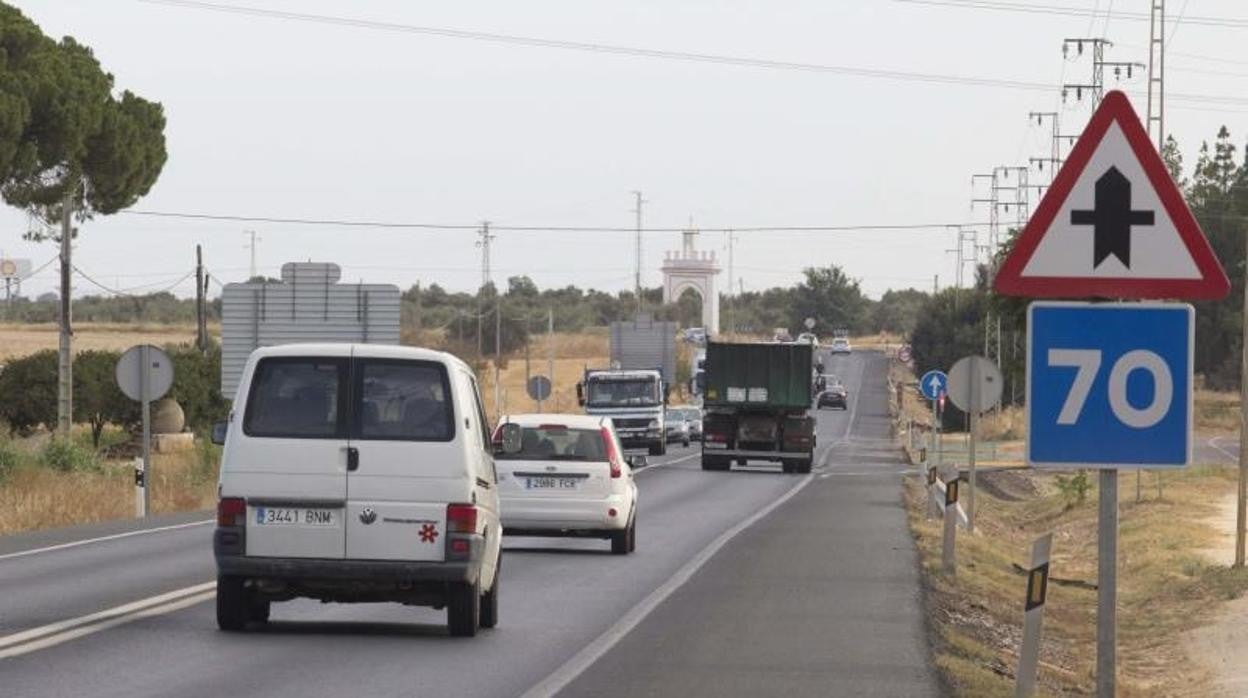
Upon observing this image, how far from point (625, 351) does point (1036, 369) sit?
82.2 metres

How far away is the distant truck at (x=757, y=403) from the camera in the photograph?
206 ft

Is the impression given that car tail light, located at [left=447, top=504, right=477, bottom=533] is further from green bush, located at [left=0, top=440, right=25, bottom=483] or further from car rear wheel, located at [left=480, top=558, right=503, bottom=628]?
green bush, located at [left=0, top=440, right=25, bottom=483]

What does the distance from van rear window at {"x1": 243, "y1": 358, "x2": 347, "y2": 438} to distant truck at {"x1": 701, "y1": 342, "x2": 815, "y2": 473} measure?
147 ft

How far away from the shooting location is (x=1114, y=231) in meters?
8.86

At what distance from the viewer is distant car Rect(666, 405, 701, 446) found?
301 ft

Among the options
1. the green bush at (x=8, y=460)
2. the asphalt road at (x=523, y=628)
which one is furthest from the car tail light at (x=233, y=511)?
the green bush at (x=8, y=460)

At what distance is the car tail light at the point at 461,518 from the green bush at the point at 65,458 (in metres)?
28.7

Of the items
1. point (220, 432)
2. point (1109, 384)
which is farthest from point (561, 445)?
point (1109, 384)

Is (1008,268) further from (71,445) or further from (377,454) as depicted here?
(71,445)

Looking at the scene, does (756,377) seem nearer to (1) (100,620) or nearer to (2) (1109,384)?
(1) (100,620)

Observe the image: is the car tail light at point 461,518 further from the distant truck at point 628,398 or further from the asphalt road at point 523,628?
the distant truck at point 628,398

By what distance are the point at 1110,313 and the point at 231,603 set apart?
994cm

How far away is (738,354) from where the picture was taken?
62.9m

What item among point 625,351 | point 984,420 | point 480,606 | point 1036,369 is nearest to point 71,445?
point 480,606
